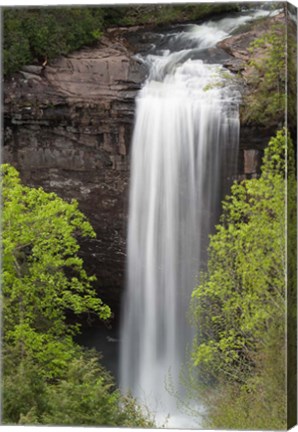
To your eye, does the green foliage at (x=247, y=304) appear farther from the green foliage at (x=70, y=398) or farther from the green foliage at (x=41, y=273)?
the green foliage at (x=41, y=273)

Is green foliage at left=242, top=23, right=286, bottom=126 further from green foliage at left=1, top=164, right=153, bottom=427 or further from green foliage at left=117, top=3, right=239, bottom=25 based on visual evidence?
green foliage at left=1, top=164, right=153, bottom=427

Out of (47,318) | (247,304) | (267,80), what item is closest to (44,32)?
(267,80)

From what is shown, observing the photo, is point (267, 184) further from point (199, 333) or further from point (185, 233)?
point (199, 333)

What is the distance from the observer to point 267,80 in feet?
29.8

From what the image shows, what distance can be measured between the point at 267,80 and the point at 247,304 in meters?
1.83

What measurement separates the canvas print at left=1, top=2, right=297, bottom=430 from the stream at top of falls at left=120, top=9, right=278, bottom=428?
1 cm

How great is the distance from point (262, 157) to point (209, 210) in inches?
24.7

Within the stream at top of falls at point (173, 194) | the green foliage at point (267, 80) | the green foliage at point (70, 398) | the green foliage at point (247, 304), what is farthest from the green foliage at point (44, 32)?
the green foliage at point (70, 398)

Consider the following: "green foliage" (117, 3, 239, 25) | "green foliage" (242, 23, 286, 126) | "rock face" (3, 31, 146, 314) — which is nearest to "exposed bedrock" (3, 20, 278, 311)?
"rock face" (3, 31, 146, 314)

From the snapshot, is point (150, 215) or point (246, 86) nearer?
point (246, 86)

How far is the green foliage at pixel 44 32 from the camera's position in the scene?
962 cm

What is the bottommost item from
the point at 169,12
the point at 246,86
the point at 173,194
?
the point at 173,194

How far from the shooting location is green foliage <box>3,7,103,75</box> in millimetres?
9625

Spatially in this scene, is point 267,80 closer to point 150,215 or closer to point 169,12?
point 169,12
